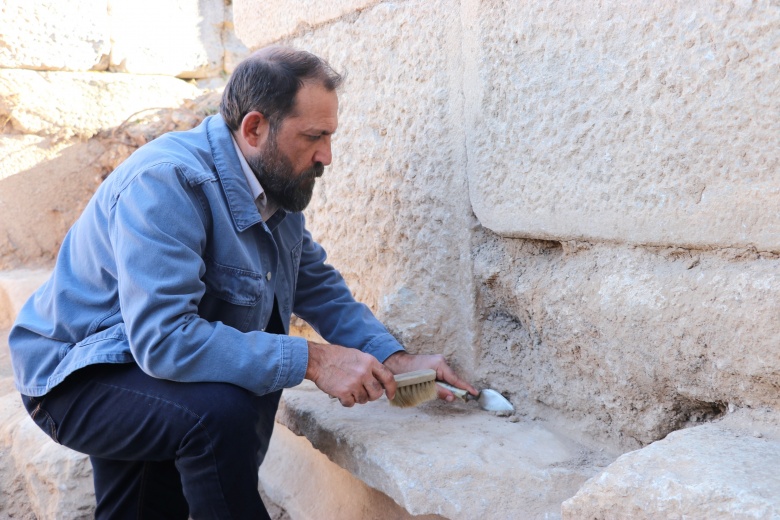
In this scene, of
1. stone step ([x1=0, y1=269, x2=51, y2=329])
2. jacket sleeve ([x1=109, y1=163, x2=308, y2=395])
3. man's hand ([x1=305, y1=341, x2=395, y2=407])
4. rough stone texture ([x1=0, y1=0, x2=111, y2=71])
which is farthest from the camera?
rough stone texture ([x1=0, y1=0, x2=111, y2=71])

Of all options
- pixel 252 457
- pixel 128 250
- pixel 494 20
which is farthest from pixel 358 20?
pixel 252 457

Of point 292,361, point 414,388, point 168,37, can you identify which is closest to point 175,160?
point 292,361

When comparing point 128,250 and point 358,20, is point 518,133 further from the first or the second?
point 128,250

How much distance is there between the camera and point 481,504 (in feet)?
4.78

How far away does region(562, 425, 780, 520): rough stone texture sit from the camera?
1.03 metres

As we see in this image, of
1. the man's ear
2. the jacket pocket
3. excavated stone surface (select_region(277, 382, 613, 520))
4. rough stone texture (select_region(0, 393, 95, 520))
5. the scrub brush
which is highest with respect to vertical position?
the man's ear

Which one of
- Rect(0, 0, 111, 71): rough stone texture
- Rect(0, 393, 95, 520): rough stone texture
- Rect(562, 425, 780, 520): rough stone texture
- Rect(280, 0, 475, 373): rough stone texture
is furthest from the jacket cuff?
Rect(0, 0, 111, 71): rough stone texture

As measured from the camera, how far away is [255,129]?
1664mm

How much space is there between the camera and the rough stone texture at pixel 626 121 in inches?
48.6

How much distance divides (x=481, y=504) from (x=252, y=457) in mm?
447

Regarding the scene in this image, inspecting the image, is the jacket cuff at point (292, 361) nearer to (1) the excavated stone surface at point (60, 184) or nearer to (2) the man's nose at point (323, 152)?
(2) the man's nose at point (323, 152)

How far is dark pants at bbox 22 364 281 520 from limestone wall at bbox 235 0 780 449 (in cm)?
57

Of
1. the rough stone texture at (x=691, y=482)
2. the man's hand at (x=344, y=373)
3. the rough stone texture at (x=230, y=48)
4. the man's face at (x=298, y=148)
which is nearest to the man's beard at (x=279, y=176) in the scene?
the man's face at (x=298, y=148)

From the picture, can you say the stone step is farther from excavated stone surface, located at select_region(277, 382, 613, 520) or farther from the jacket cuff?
the jacket cuff
